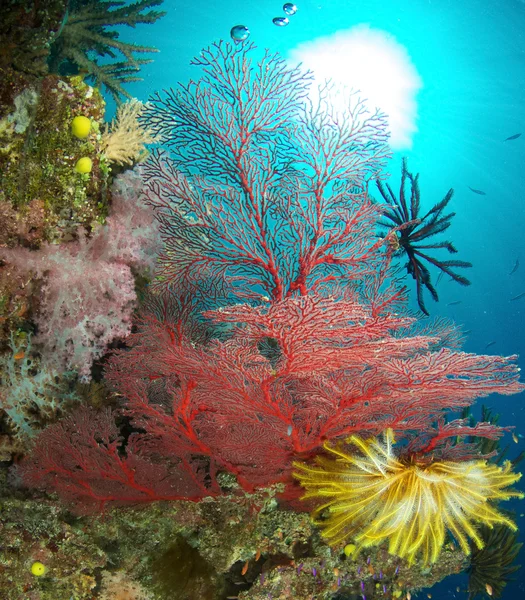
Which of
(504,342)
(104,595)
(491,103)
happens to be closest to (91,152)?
(104,595)

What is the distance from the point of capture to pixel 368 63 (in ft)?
60.2

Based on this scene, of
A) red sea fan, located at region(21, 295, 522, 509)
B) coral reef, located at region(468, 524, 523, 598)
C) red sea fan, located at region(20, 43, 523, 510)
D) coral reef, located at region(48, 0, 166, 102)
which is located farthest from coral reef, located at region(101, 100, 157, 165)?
coral reef, located at region(468, 524, 523, 598)

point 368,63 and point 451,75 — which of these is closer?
point 368,63

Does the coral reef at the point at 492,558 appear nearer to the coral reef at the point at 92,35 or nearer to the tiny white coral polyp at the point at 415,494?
the tiny white coral polyp at the point at 415,494

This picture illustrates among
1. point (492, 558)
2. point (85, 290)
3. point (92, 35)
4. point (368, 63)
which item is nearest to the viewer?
point (85, 290)

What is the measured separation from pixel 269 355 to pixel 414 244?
10.7ft

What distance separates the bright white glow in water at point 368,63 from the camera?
1758cm

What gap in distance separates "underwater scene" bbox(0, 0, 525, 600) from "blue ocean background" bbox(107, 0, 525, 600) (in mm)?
7007

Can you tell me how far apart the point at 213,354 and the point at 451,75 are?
23693 mm

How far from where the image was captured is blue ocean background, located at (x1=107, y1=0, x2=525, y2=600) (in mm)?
16328

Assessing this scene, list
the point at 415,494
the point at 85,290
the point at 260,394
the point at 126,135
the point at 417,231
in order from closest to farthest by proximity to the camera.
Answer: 1. the point at 415,494
2. the point at 260,394
3. the point at 85,290
4. the point at 126,135
5. the point at 417,231

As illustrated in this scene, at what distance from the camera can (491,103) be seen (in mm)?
21484

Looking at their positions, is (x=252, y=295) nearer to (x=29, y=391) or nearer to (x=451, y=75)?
(x=29, y=391)

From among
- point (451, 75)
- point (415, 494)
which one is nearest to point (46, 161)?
point (415, 494)
